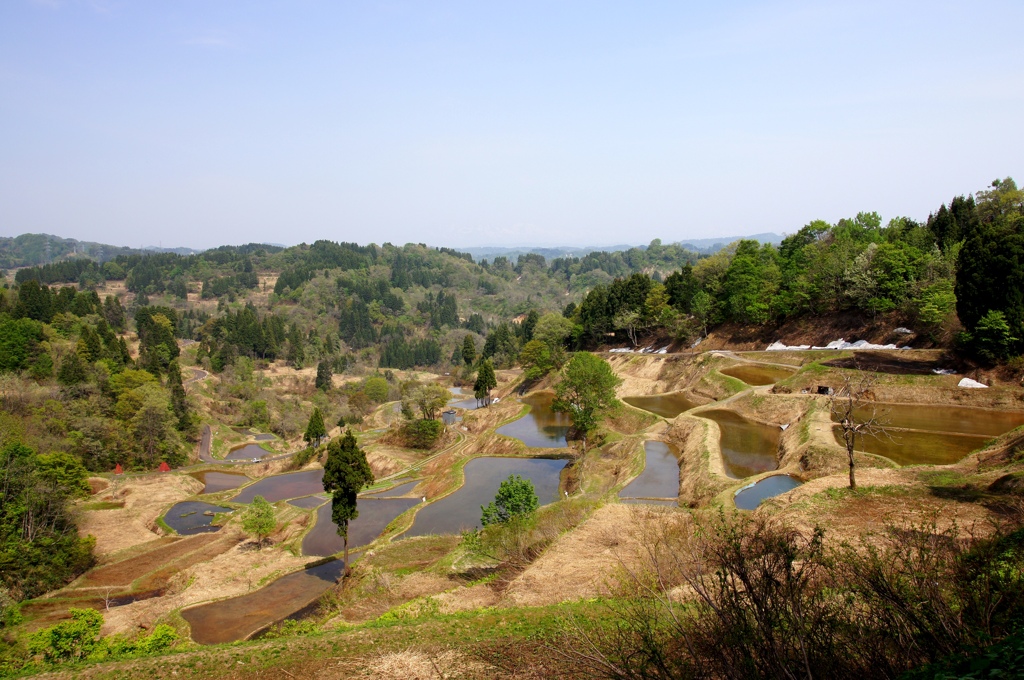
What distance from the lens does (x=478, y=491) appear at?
39.8 meters

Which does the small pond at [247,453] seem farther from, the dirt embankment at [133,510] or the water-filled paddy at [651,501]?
the water-filled paddy at [651,501]

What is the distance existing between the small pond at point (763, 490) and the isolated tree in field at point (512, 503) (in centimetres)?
992

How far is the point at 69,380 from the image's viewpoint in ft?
231

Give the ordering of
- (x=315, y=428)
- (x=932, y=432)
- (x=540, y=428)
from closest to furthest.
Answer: (x=932, y=432)
(x=540, y=428)
(x=315, y=428)

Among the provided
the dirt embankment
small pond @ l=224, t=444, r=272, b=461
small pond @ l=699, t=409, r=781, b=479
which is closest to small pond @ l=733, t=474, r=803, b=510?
small pond @ l=699, t=409, r=781, b=479

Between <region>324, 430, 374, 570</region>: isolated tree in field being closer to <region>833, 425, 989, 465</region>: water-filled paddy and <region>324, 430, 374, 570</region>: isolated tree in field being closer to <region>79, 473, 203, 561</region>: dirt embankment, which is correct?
<region>79, 473, 203, 561</region>: dirt embankment

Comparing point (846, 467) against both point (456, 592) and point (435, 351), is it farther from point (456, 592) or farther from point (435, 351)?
point (435, 351)

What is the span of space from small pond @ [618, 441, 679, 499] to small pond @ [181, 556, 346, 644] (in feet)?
58.8

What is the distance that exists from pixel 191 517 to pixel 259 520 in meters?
16.9

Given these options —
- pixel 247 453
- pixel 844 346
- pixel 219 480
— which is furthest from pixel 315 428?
pixel 844 346

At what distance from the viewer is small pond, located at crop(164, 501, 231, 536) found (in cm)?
4553

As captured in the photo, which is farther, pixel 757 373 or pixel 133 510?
pixel 757 373

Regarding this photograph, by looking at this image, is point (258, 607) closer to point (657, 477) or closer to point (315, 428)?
point (657, 477)

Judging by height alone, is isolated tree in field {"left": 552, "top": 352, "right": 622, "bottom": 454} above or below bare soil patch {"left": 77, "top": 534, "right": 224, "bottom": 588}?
above
